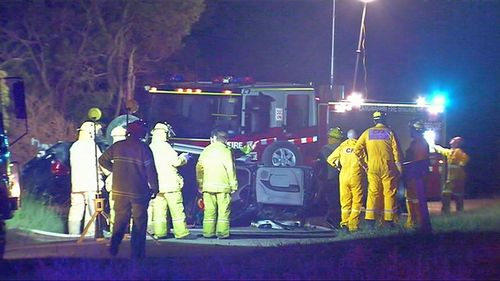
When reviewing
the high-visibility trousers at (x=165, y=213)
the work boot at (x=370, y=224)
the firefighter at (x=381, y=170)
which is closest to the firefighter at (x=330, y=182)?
the work boot at (x=370, y=224)

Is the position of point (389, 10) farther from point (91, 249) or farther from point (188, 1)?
point (91, 249)

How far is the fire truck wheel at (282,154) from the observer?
55.1 feet

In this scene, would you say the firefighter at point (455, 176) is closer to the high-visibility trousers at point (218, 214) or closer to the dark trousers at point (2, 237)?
the high-visibility trousers at point (218, 214)

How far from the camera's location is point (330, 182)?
15.2 meters

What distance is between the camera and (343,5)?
32.7 metres

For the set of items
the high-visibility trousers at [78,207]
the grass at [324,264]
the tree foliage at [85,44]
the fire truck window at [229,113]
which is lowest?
the grass at [324,264]

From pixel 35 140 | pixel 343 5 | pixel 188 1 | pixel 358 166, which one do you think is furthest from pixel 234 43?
pixel 358 166

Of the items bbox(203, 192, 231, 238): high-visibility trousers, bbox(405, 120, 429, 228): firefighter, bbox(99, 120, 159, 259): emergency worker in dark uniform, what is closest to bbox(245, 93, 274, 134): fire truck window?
bbox(405, 120, 429, 228): firefighter

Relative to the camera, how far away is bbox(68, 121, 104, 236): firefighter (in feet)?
43.3

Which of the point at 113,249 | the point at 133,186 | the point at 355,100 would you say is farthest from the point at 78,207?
the point at 355,100

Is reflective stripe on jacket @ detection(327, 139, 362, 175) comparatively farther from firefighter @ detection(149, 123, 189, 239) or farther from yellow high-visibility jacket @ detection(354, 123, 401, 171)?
firefighter @ detection(149, 123, 189, 239)

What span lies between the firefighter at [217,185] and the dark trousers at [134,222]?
229cm

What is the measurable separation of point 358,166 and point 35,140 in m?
9.20

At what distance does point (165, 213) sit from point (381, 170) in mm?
3285
